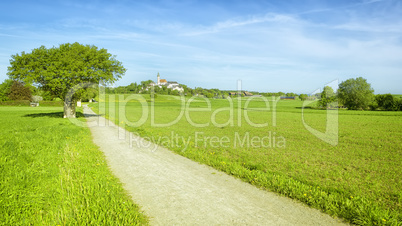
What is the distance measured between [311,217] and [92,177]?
5.87 m

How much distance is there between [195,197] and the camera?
552 centimetres

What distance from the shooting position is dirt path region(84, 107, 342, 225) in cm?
452

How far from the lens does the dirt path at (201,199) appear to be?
4.52 metres

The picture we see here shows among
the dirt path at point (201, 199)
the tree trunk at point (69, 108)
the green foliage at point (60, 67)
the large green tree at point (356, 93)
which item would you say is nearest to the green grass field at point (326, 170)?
the dirt path at point (201, 199)

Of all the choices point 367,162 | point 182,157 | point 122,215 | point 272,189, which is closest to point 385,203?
point 272,189

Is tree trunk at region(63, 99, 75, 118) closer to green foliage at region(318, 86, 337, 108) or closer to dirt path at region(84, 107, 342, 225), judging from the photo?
dirt path at region(84, 107, 342, 225)

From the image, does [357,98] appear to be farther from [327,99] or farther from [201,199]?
[201,199]

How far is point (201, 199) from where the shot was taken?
5406mm

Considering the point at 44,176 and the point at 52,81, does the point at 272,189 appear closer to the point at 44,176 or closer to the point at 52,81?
the point at 44,176

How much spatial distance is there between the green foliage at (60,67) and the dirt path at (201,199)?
1969 centimetres

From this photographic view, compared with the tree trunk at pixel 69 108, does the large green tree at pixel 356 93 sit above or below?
above

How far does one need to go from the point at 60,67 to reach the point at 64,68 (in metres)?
0.53

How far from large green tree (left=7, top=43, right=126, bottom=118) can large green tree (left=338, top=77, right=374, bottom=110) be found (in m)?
67.0

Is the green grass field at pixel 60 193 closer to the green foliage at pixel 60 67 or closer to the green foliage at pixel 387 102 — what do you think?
the green foliage at pixel 60 67
